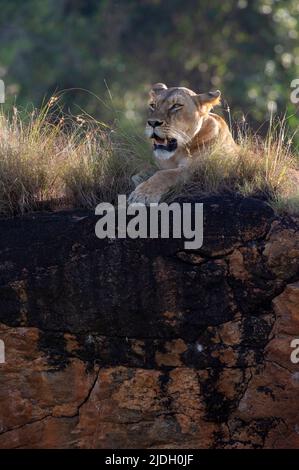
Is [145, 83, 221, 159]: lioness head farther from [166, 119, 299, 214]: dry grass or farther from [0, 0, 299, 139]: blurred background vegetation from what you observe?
[0, 0, 299, 139]: blurred background vegetation

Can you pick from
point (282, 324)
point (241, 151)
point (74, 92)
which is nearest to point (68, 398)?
point (282, 324)

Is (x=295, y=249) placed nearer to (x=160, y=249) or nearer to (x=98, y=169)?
(x=160, y=249)

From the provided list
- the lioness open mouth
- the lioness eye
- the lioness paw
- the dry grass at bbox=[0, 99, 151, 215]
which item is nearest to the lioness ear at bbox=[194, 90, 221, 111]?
the lioness eye

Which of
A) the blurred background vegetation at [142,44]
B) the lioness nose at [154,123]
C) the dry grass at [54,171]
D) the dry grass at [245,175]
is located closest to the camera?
the dry grass at [245,175]

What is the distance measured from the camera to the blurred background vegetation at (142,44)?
17.8 metres

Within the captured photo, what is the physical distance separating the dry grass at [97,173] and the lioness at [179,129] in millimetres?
164

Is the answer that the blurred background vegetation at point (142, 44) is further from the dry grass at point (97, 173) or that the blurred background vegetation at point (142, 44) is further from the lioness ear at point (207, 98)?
the dry grass at point (97, 173)

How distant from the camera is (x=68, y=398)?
5605 millimetres

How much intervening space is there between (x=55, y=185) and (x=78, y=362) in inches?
48.9

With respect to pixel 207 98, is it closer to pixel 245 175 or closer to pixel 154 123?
pixel 154 123

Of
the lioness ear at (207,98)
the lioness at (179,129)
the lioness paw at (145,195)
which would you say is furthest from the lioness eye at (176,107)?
the lioness paw at (145,195)

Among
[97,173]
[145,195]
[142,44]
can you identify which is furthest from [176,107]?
[142,44]

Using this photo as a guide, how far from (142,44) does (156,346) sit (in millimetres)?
13791

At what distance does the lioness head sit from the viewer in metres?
6.57
